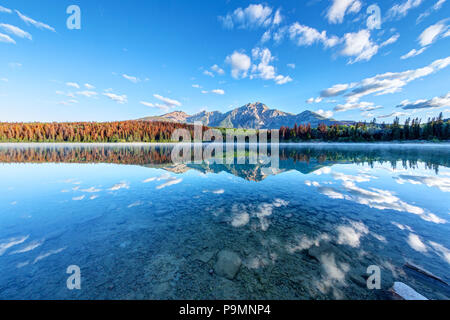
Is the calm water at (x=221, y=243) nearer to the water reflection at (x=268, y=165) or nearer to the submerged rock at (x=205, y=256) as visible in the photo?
the submerged rock at (x=205, y=256)

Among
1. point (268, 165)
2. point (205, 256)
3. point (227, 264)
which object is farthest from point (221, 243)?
point (268, 165)

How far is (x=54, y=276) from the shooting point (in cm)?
592

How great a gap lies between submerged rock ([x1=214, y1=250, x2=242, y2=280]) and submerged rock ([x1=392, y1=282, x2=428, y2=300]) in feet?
17.0

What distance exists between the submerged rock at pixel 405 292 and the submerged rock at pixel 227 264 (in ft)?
17.0

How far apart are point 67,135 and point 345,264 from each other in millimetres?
217878

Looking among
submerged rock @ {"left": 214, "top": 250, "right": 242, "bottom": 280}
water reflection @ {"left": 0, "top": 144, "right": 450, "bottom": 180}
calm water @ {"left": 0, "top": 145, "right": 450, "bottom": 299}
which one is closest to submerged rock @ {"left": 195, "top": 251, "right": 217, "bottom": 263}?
calm water @ {"left": 0, "top": 145, "right": 450, "bottom": 299}

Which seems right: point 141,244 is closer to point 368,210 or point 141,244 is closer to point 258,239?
point 258,239

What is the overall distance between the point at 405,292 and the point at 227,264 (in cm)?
588

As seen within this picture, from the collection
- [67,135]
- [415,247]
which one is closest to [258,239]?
[415,247]

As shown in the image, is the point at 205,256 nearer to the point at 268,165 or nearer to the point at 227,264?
the point at 227,264

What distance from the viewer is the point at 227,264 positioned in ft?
21.2

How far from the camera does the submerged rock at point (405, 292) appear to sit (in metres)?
5.02

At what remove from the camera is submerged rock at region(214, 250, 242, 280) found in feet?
19.9

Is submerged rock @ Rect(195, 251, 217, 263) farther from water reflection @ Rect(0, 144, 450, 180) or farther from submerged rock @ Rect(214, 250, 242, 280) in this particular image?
water reflection @ Rect(0, 144, 450, 180)
